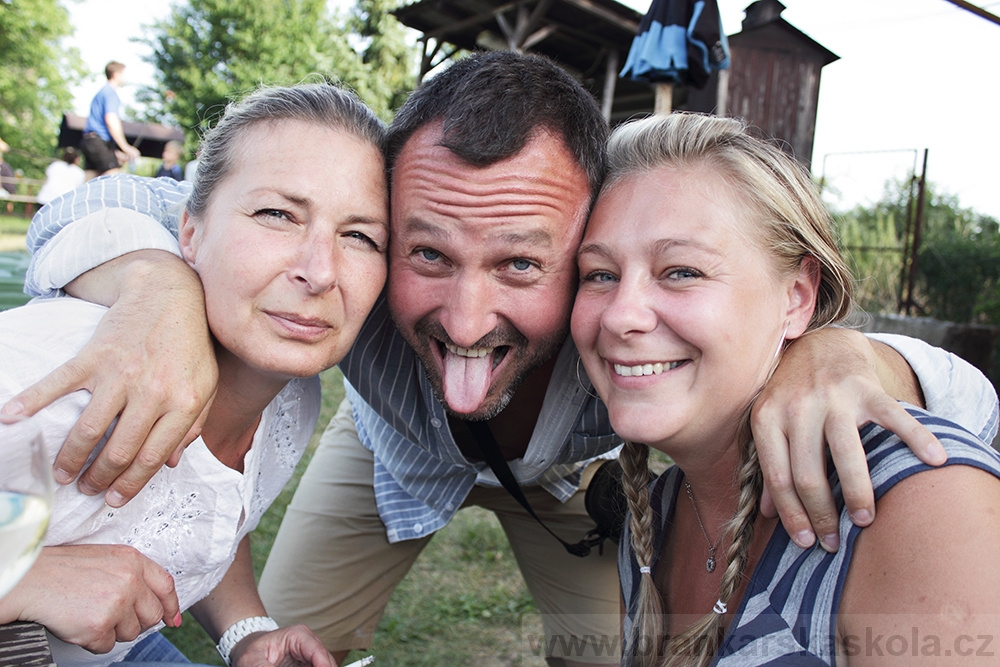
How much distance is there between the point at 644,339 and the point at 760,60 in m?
7.99

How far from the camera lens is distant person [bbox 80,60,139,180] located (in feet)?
36.1

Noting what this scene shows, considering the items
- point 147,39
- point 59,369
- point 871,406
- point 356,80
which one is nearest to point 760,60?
point 871,406

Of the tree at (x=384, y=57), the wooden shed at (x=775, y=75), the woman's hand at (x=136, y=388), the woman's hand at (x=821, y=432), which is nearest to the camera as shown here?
the woman's hand at (x=821, y=432)

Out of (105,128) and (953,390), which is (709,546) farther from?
(105,128)

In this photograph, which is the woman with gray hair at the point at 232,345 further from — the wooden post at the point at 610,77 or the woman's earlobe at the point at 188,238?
the wooden post at the point at 610,77

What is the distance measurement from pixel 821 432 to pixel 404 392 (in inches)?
60.7

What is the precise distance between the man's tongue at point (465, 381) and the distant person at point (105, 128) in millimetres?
10721

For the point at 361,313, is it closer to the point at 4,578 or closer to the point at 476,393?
the point at 476,393

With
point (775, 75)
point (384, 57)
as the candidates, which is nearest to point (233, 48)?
point (384, 57)

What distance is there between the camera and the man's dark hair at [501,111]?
2.07m

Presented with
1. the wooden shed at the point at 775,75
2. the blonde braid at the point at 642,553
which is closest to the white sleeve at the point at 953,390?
the blonde braid at the point at 642,553

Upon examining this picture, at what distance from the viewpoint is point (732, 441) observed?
73.9 inches

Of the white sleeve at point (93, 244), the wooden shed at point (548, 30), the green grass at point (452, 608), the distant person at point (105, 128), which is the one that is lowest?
the green grass at point (452, 608)

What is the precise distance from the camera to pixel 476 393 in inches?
88.8
